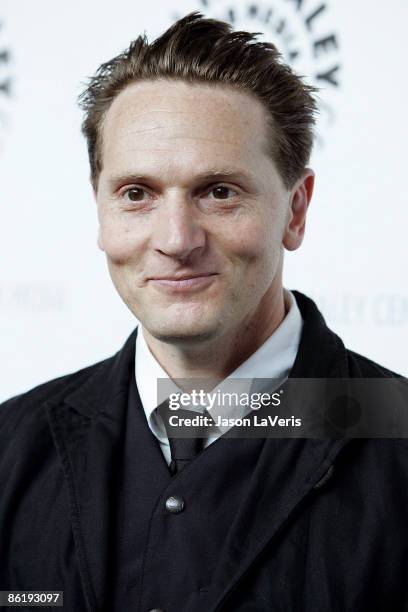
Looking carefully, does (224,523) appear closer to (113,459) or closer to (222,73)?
(113,459)

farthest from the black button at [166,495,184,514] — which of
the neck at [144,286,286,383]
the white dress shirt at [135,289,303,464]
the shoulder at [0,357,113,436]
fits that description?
the shoulder at [0,357,113,436]

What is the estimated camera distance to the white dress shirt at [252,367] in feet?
4.55

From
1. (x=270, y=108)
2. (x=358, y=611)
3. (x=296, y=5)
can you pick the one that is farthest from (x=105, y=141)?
(x=296, y=5)

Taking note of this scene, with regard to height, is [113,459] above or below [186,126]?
below

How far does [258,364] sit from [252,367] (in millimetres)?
11

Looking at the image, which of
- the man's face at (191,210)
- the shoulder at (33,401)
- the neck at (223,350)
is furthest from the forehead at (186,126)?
the shoulder at (33,401)

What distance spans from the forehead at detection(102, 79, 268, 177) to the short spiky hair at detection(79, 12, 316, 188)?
20mm

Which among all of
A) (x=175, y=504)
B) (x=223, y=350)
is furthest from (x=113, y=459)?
(x=223, y=350)

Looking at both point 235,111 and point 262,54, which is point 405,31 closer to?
point 262,54

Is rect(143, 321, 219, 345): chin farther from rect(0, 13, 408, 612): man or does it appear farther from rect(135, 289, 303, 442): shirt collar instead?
rect(135, 289, 303, 442): shirt collar

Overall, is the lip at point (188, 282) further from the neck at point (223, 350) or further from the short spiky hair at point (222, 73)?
the short spiky hair at point (222, 73)

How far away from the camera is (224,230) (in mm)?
1298

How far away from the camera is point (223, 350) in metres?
1.39

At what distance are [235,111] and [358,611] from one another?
738 millimetres
